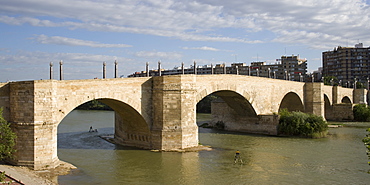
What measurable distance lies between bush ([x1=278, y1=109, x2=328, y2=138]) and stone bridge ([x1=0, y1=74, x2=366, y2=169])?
84 cm

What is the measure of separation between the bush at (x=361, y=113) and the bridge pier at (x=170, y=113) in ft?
88.9

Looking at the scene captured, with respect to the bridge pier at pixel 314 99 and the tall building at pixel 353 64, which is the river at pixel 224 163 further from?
the tall building at pixel 353 64

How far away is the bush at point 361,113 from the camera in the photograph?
128ft

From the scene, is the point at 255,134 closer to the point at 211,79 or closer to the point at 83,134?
→ the point at 211,79

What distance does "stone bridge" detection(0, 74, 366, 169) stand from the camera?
47.4 ft

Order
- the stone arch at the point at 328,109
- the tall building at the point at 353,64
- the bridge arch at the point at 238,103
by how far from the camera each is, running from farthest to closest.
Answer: the tall building at the point at 353,64
the stone arch at the point at 328,109
the bridge arch at the point at 238,103

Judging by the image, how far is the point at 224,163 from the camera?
55.8 feet

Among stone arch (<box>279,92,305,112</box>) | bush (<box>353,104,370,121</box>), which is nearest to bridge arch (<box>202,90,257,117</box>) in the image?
stone arch (<box>279,92,305,112</box>)

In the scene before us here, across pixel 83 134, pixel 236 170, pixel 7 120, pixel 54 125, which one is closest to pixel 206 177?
pixel 236 170

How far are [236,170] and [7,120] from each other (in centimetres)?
969

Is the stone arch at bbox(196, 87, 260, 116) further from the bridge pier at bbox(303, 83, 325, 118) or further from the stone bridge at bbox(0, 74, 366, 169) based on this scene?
the bridge pier at bbox(303, 83, 325, 118)

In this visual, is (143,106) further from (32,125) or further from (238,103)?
(238,103)

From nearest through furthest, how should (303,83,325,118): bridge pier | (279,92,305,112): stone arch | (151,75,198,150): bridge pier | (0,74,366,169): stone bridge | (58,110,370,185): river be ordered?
1. (58,110,370,185): river
2. (0,74,366,169): stone bridge
3. (151,75,198,150): bridge pier
4. (279,92,305,112): stone arch
5. (303,83,325,118): bridge pier

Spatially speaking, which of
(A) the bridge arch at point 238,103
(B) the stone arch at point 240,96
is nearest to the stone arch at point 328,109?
(A) the bridge arch at point 238,103
